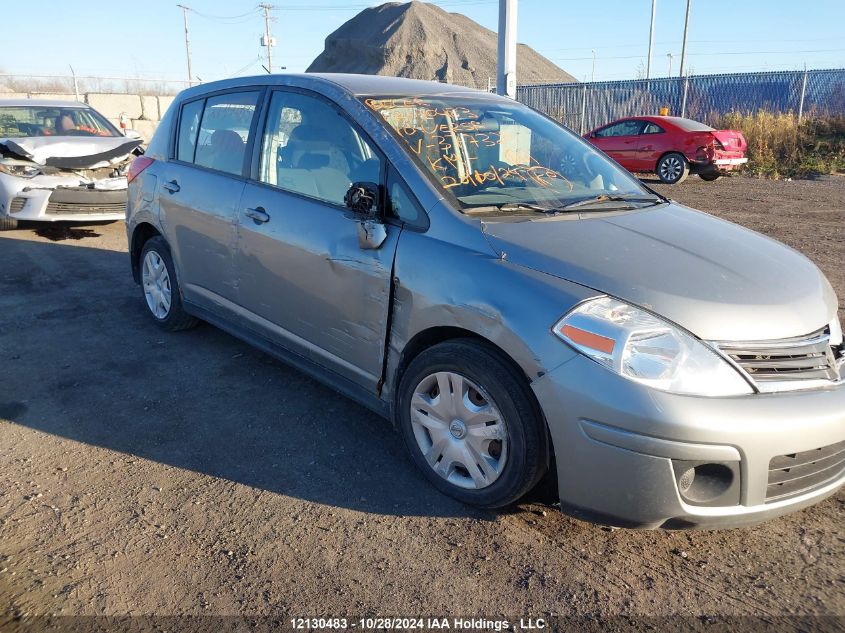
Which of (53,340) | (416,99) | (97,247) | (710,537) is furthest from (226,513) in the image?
(97,247)

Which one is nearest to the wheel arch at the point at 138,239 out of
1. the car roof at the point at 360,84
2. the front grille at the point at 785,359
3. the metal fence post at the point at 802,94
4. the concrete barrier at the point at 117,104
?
the car roof at the point at 360,84

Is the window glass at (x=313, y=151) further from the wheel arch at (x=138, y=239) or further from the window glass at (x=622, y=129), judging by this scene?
the window glass at (x=622, y=129)

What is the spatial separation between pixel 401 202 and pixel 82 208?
6.44m

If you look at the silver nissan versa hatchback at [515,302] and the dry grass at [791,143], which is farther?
the dry grass at [791,143]

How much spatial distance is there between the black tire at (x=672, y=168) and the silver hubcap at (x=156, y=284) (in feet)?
42.0

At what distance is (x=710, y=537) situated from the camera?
2.78 meters

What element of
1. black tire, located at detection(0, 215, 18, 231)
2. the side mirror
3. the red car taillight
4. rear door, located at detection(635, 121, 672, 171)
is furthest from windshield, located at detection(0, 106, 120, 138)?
rear door, located at detection(635, 121, 672, 171)

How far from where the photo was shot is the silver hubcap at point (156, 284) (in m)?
4.96

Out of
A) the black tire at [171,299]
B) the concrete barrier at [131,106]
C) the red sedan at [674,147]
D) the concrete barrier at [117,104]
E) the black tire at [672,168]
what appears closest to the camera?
the black tire at [171,299]

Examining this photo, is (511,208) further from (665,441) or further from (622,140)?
(622,140)

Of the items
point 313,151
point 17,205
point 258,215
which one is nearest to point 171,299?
point 258,215

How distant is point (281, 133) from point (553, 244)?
1.88m

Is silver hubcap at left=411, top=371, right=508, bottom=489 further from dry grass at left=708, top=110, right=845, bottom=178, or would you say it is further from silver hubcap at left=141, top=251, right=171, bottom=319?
dry grass at left=708, top=110, right=845, bottom=178

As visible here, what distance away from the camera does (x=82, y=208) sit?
26.9 ft
